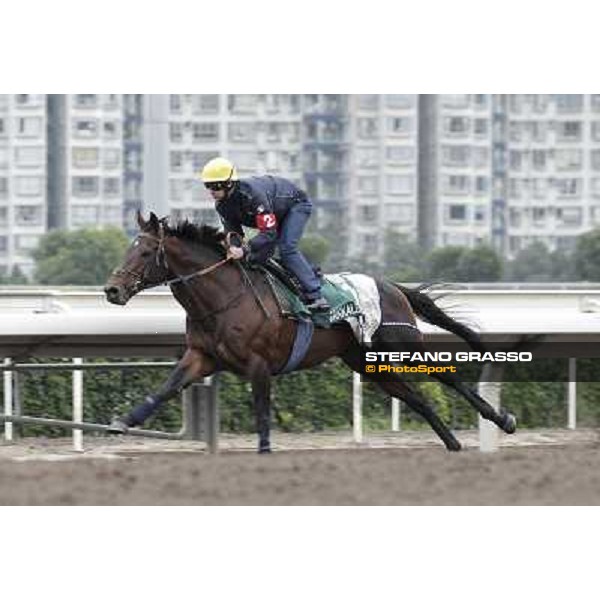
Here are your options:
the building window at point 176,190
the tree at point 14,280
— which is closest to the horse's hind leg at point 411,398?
the tree at point 14,280

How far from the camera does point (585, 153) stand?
1861 inches

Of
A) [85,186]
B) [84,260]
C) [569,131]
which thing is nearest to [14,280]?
[84,260]

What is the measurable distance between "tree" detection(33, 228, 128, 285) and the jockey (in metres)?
20.2

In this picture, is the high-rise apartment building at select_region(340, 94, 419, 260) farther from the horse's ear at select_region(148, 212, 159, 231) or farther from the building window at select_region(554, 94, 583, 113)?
the horse's ear at select_region(148, 212, 159, 231)

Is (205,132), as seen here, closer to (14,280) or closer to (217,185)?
(14,280)

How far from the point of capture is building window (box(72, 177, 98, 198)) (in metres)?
41.3

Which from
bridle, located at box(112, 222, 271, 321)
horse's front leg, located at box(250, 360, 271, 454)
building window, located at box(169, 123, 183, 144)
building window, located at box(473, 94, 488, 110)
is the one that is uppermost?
building window, located at box(473, 94, 488, 110)

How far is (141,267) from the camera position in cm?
816

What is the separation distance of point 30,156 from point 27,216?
167 cm

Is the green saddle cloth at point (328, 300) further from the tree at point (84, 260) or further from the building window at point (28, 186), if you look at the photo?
the building window at point (28, 186)

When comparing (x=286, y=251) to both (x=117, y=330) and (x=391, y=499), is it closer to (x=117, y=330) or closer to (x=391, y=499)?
(x=117, y=330)

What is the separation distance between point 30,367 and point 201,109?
113 ft

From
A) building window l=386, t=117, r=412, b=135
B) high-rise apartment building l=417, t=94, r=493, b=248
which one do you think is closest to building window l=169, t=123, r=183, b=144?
building window l=386, t=117, r=412, b=135
